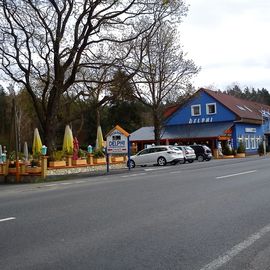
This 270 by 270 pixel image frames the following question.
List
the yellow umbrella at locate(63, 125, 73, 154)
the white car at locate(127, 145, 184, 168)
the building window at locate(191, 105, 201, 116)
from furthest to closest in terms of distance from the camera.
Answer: the building window at locate(191, 105, 201, 116) < the white car at locate(127, 145, 184, 168) < the yellow umbrella at locate(63, 125, 73, 154)

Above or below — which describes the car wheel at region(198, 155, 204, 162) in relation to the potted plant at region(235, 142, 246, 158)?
below

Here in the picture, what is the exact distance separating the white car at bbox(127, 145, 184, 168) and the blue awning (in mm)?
19549

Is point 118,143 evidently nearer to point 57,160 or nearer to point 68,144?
point 57,160

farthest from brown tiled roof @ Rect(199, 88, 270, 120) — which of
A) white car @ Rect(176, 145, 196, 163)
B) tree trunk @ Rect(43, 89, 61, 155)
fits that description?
tree trunk @ Rect(43, 89, 61, 155)

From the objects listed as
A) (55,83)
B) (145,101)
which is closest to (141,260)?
(55,83)

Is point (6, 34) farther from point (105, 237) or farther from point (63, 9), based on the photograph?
point (105, 237)

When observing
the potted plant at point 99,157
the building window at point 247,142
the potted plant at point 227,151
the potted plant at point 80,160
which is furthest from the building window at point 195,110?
the potted plant at point 80,160

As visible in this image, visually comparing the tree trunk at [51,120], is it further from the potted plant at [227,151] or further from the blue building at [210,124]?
the potted plant at [227,151]

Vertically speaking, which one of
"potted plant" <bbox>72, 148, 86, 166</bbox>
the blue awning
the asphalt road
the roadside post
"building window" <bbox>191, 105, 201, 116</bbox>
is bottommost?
the asphalt road

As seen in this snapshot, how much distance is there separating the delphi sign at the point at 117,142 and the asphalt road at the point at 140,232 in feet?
56.1

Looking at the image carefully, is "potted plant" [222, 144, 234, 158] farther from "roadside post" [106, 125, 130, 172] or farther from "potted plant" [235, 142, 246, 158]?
"roadside post" [106, 125, 130, 172]

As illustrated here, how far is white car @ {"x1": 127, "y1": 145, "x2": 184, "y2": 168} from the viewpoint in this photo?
35844 millimetres

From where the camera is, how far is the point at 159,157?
36.1 metres

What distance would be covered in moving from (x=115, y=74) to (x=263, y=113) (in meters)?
39.4
